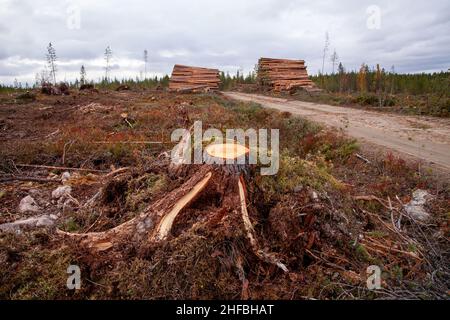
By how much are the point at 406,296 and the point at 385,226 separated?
4.78 ft

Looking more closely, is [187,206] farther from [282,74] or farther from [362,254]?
[282,74]

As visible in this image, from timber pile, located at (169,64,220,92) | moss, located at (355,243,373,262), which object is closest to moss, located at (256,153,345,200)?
moss, located at (355,243,373,262)

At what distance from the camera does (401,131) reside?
9422 mm

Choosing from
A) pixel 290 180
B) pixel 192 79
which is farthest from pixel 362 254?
pixel 192 79

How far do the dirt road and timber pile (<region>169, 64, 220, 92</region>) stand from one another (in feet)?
42.6

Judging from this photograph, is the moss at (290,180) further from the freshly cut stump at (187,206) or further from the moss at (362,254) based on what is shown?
the moss at (362,254)

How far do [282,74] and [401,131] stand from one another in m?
16.3

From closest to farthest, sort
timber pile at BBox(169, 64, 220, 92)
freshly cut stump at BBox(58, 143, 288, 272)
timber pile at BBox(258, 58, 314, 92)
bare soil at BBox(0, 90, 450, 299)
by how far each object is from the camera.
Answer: bare soil at BBox(0, 90, 450, 299)
freshly cut stump at BBox(58, 143, 288, 272)
timber pile at BBox(258, 58, 314, 92)
timber pile at BBox(169, 64, 220, 92)

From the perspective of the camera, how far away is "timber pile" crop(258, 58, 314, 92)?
24.0m

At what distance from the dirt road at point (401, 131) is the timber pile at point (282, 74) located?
36.4 ft

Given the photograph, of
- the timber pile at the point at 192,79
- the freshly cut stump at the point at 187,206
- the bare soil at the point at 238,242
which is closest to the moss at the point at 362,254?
the bare soil at the point at 238,242

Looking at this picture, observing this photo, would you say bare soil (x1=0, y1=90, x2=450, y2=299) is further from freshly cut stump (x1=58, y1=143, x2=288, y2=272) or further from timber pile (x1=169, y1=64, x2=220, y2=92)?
timber pile (x1=169, y1=64, x2=220, y2=92)
